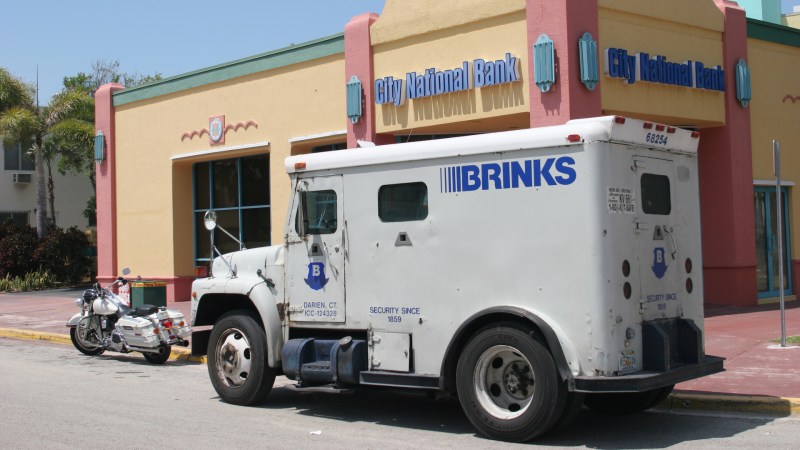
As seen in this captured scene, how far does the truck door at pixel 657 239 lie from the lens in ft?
26.0

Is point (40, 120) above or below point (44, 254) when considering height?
above

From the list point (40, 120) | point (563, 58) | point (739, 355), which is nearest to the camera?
point (739, 355)

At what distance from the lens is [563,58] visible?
1520 cm

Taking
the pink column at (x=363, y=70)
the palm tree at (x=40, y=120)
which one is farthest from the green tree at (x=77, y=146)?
the pink column at (x=363, y=70)

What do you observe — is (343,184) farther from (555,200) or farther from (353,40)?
(353,40)

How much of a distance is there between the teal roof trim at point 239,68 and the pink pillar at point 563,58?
487 cm

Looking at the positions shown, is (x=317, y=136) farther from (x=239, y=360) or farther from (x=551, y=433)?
(x=551, y=433)

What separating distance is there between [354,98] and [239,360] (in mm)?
9323

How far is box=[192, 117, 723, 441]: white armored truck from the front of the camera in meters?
7.51

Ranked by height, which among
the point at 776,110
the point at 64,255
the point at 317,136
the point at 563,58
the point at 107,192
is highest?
the point at 563,58

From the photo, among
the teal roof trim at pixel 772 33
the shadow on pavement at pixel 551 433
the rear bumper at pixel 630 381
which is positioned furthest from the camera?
the teal roof trim at pixel 772 33

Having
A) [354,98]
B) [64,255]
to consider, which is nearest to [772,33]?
[354,98]

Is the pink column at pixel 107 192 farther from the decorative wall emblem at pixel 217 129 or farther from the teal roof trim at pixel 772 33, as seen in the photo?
the teal roof trim at pixel 772 33

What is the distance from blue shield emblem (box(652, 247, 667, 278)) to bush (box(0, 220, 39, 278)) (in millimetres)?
26083
